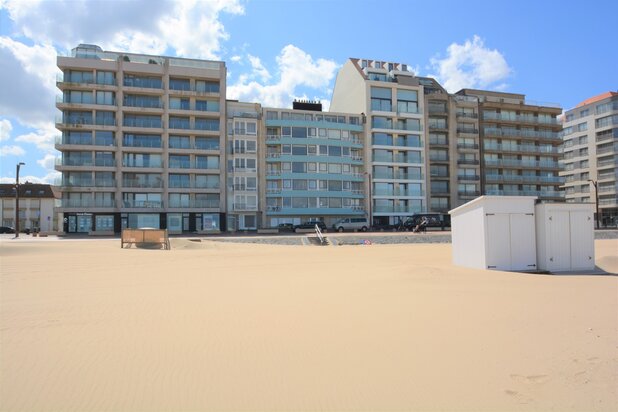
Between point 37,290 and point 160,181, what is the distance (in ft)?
164

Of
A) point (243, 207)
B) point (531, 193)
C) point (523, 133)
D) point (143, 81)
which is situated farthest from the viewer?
point (523, 133)

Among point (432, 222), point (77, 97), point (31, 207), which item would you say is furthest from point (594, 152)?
point (31, 207)

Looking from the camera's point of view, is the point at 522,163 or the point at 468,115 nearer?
the point at 468,115

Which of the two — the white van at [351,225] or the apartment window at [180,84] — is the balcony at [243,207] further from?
the apartment window at [180,84]

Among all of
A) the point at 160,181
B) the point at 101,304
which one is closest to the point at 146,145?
the point at 160,181

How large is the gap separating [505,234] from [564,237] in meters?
2.24

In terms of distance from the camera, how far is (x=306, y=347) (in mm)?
6086

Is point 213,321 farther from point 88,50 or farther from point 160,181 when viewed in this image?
point 88,50

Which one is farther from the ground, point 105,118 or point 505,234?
point 105,118

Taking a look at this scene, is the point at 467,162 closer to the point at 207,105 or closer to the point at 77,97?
the point at 207,105

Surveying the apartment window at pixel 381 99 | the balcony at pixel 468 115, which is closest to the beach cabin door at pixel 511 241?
the apartment window at pixel 381 99

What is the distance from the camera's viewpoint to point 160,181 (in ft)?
192

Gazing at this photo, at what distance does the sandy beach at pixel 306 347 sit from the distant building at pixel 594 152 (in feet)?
273

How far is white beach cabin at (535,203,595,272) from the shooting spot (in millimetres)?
15406
